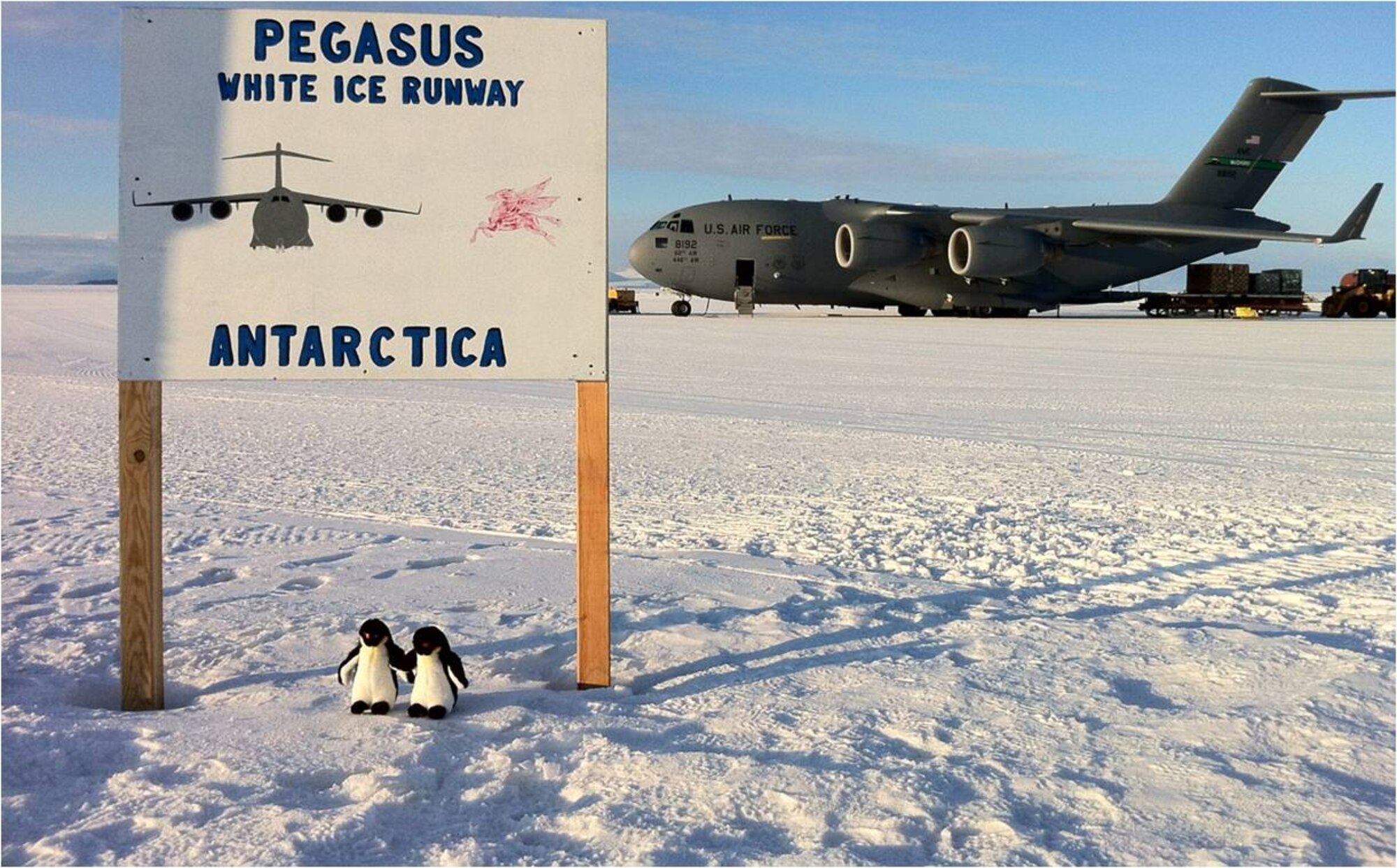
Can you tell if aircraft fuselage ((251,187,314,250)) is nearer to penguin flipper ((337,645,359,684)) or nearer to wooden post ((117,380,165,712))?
wooden post ((117,380,165,712))

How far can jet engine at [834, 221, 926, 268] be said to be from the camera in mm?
30828

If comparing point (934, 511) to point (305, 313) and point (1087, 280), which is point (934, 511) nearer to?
point (305, 313)

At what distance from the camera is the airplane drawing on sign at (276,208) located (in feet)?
12.6

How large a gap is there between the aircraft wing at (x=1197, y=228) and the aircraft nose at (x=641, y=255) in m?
8.31

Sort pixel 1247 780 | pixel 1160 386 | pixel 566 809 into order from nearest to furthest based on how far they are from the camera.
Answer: pixel 566 809 → pixel 1247 780 → pixel 1160 386

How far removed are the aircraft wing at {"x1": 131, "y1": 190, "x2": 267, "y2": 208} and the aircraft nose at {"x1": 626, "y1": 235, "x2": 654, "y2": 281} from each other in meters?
27.8

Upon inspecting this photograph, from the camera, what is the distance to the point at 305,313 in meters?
3.87

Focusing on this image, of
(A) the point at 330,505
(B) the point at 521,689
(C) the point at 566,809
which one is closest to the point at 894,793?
(C) the point at 566,809

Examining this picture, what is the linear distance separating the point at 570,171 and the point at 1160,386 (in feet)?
39.9

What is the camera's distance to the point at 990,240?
3138 centimetres

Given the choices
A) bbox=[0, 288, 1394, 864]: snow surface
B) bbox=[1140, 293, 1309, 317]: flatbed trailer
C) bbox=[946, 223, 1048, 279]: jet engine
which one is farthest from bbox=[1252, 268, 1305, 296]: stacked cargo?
bbox=[0, 288, 1394, 864]: snow surface

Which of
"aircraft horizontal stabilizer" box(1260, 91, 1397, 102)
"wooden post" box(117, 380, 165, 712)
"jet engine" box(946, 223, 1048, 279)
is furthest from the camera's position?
"aircraft horizontal stabilizer" box(1260, 91, 1397, 102)

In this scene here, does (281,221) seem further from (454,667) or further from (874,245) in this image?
(874,245)

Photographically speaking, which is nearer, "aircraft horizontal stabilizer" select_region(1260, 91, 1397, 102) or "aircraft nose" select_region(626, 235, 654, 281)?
"aircraft nose" select_region(626, 235, 654, 281)
